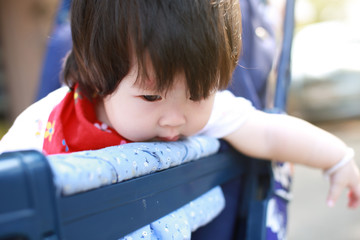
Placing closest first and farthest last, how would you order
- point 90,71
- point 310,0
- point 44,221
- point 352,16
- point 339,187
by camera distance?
point 44,221 → point 90,71 → point 339,187 → point 352,16 → point 310,0

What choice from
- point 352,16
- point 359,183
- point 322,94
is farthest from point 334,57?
point 352,16

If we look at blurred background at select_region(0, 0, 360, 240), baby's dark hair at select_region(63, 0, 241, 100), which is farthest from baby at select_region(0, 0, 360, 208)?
blurred background at select_region(0, 0, 360, 240)

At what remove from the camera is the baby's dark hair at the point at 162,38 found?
2.36ft

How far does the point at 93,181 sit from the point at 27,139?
1.48 feet

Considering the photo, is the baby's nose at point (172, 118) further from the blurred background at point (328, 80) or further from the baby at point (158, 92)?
the blurred background at point (328, 80)

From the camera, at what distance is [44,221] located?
0.52 m

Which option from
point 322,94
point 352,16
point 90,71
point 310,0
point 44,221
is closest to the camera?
point 44,221

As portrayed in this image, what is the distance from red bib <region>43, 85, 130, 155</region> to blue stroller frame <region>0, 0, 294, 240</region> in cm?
18

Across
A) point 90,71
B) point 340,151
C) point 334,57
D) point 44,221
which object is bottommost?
point 334,57

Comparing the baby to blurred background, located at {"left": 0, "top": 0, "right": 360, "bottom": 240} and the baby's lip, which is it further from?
blurred background, located at {"left": 0, "top": 0, "right": 360, "bottom": 240}

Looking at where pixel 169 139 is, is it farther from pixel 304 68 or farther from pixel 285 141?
pixel 304 68

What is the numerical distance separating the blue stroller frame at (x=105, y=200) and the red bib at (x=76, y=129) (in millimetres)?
176

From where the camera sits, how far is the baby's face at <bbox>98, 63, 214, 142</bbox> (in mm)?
779

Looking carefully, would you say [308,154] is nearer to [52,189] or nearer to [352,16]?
[52,189]
